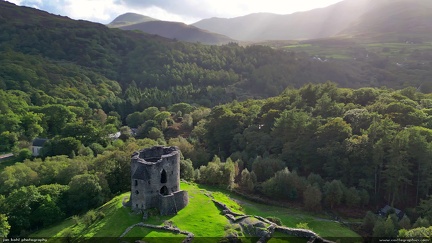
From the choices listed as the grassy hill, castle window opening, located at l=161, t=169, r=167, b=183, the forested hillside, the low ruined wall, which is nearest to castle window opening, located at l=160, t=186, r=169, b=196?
castle window opening, located at l=161, t=169, r=167, b=183

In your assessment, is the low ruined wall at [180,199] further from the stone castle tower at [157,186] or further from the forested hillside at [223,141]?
the forested hillside at [223,141]

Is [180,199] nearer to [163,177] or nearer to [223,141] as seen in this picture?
[163,177]

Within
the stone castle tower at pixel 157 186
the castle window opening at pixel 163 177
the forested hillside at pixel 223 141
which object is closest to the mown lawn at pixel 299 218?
the forested hillside at pixel 223 141

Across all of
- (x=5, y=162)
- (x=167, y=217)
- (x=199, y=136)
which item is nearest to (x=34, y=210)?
(x=167, y=217)

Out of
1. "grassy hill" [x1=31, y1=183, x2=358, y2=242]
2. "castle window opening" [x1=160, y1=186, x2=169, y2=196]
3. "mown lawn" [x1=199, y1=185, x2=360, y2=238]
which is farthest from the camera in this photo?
"mown lawn" [x1=199, y1=185, x2=360, y2=238]

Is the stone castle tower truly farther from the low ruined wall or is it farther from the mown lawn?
the mown lawn

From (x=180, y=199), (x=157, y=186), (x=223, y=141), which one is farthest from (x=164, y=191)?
(x=223, y=141)

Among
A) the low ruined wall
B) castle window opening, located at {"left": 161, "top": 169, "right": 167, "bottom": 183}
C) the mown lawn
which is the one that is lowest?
the mown lawn
